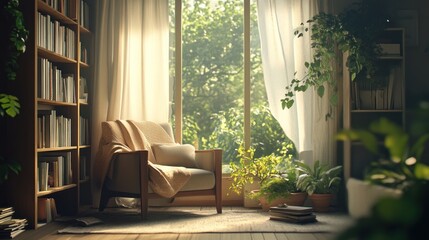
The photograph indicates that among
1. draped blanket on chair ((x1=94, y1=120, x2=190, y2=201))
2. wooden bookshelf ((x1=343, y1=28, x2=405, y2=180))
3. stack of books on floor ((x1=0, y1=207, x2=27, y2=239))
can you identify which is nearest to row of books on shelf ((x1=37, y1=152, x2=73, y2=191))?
draped blanket on chair ((x1=94, y1=120, x2=190, y2=201))

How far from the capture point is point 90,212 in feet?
17.0

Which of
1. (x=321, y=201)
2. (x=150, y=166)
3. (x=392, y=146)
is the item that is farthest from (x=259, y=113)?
(x=392, y=146)

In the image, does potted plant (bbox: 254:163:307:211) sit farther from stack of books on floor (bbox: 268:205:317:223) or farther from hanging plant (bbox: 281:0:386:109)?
hanging plant (bbox: 281:0:386:109)

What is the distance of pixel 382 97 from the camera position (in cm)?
519

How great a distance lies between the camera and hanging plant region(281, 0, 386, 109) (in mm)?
5004

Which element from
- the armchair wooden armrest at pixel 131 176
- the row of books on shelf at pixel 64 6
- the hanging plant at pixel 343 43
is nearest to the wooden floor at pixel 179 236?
the armchair wooden armrest at pixel 131 176

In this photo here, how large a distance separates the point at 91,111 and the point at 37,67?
142 cm

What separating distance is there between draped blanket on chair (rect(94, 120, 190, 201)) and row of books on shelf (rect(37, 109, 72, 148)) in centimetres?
33

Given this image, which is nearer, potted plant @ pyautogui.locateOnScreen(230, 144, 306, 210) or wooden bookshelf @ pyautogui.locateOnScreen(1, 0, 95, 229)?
wooden bookshelf @ pyautogui.locateOnScreen(1, 0, 95, 229)

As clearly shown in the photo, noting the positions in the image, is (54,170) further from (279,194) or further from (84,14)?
(279,194)

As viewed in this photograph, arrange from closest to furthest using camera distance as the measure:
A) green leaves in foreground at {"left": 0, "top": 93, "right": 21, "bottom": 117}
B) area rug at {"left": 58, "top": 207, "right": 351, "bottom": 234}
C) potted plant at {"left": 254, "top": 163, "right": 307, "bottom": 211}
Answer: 1. green leaves in foreground at {"left": 0, "top": 93, "right": 21, "bottom": 117}
2. area rug at {"left": 58, "top": 207, "right": 351, "bottom": 234}
3. potted plant at {"left": 254, "top": 163, "right": 307, "bottom": 211}

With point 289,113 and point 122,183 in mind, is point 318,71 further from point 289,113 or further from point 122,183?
point 122,183

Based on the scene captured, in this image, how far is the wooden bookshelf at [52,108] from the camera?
4.12m

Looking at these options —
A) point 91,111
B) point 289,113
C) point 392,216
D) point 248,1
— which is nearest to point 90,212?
point 91,111
